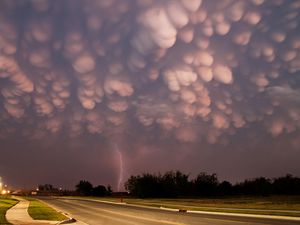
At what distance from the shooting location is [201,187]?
12069cm

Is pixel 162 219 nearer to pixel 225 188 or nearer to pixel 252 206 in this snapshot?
pixel 252 206

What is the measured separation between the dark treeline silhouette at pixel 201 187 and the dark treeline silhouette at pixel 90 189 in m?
44.1

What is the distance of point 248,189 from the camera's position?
127 metres

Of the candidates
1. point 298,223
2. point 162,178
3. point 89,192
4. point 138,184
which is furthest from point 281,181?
point 298,223

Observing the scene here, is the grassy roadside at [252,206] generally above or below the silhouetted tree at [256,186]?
below

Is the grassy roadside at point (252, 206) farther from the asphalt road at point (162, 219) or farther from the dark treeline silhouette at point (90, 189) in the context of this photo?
the dark treeline silhouette at point (90, 189)

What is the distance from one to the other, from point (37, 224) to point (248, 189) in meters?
112

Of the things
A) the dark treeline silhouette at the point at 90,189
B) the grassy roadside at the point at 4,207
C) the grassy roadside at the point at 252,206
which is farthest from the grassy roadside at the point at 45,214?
the dark treeline silhouette at the point at 90,189

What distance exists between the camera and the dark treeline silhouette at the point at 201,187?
114 metres

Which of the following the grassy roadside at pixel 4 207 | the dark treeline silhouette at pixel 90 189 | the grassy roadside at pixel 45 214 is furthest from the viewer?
the dark treeline silhouette at pixel 90 189

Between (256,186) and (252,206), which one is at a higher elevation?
(256,186)

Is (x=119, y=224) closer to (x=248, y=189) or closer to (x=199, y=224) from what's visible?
(x=199, y=224)

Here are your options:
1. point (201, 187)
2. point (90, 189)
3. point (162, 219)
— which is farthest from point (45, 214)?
point (90, 189)

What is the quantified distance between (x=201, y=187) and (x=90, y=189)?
2628 inches
